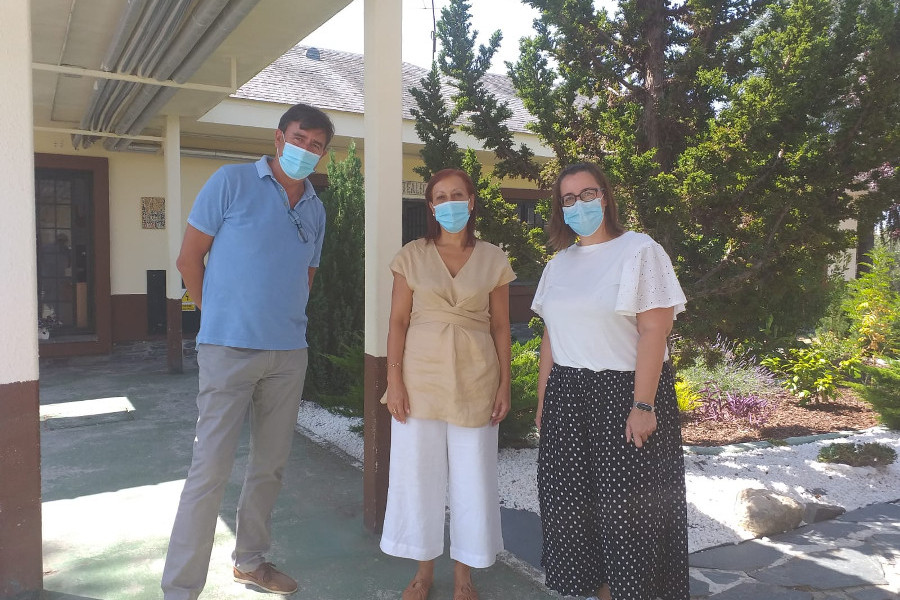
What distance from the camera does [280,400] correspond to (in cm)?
292

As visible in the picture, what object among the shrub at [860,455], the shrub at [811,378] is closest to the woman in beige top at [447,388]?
the shrub at [860,455]

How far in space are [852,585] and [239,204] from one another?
3275 millimetres

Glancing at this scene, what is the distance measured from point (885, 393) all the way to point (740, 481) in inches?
89.1

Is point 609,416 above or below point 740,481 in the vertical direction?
above

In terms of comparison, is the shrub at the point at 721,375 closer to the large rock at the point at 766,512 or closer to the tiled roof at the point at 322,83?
the large rock at the point at 766,512

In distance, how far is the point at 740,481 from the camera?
4.40 m

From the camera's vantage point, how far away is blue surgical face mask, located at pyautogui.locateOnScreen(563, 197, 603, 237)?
2631mm

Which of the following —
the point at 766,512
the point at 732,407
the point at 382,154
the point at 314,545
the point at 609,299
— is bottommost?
the point at 314,545

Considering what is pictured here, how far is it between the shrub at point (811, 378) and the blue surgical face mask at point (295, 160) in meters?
5.60

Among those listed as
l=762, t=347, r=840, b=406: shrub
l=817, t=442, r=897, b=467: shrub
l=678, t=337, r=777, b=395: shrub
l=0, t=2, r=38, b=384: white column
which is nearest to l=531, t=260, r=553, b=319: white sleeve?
l=0, t=2, r=38, b=384: white column

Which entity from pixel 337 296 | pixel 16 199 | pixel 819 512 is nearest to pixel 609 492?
pixel 819 512

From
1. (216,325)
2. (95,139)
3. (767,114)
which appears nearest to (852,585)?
(767,114)

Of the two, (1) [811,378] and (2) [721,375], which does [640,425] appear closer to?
(2) [721,375]

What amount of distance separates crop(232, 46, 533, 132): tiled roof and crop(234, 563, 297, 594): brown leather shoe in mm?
6729
